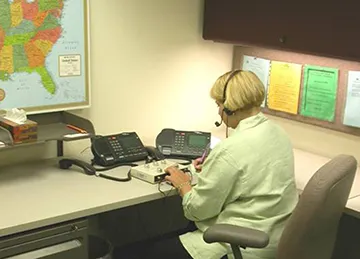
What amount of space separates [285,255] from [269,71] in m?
1.42

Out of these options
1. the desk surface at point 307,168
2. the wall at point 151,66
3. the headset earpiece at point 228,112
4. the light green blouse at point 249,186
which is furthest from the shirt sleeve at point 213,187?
the wall at point 151,66

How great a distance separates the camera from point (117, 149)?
254 cm

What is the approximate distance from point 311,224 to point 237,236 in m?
0.26

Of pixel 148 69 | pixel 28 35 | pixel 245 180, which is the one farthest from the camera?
pixel 148 69

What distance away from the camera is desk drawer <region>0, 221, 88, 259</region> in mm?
1844

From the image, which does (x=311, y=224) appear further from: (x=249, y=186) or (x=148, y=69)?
(x=148, y=69)

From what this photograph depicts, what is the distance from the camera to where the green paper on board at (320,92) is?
2746 mm

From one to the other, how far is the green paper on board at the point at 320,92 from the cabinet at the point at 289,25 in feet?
0.98

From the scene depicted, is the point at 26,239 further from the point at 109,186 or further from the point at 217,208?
the point at 217,208

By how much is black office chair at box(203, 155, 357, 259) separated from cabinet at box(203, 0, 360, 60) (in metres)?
0.67

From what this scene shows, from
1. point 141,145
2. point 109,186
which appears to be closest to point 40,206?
point 109,186

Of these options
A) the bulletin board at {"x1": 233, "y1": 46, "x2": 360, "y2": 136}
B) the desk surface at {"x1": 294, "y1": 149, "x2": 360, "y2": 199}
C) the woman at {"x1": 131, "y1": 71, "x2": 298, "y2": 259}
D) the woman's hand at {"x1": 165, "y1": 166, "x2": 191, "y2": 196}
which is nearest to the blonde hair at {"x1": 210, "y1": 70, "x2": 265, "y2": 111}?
the woman at {"x1": 131, "y1": 71, "x2": 298, "y2": 259}

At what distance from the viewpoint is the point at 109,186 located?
2238 mm

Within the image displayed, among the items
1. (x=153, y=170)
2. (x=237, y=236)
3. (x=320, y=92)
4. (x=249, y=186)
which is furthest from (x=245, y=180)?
(x=320, y=92)
